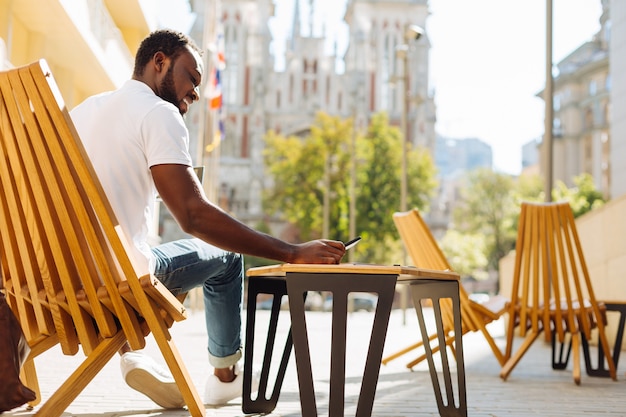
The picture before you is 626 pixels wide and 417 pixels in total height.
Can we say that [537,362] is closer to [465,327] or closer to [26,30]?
[465,327]

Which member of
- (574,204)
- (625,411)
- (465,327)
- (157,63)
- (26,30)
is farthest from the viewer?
(574,204)

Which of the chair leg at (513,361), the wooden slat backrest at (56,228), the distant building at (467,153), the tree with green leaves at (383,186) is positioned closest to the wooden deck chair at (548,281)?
the chair leg at (513,361)

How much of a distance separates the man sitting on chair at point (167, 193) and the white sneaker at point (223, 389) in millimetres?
220

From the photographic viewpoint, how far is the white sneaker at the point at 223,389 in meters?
3.89

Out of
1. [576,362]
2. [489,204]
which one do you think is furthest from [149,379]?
[489,204]

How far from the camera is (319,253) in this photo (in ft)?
9.23

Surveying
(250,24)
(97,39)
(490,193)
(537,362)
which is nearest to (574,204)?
(490,193)

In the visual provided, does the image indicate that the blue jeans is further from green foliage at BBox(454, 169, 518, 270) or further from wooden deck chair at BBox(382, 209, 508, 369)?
green foliage at BBox(454, 169, 518, 270)

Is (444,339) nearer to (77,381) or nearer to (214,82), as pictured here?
(77,381)

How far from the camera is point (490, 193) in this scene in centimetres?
5797

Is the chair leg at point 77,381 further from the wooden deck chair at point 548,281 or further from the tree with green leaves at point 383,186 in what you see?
the tree with green leaves at point 383,186

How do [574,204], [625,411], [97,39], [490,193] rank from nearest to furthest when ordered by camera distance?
[625,411]
[97,39]
[574,204]
[490,193]

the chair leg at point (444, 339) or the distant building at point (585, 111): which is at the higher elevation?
the distant building at point (585, 111)

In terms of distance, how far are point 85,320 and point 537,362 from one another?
5515 mm
